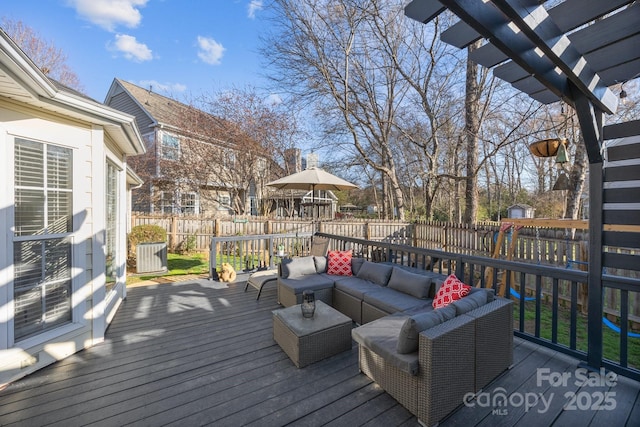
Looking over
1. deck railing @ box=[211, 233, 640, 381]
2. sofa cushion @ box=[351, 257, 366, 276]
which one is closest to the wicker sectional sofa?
deck railing @ box=[211, 233, 640, 381]

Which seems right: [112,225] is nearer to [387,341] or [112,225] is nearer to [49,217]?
[49,217]

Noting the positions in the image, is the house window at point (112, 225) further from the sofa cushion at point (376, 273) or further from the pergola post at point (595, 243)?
the pergola post at point (595, 243)

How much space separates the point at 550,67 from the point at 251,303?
184 inches

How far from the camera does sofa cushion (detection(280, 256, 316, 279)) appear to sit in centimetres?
457

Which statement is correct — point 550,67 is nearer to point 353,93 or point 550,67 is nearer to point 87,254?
point 87,254

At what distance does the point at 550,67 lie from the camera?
2.13 metres

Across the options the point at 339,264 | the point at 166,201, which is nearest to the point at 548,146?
the point at 339,264

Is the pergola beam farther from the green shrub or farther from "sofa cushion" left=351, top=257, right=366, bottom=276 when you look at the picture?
the green shrub

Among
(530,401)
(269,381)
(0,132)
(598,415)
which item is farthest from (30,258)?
(598,415)

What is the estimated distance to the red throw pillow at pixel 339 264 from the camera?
470 cm

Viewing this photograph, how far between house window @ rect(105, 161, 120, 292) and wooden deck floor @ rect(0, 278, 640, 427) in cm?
103

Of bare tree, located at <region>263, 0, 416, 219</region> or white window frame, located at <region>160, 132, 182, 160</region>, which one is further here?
white window frame, located at <region>160, 132, 182, 160</region>

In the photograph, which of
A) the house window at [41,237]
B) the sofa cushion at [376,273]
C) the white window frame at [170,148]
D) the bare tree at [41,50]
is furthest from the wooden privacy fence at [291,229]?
the bare tree at [41,50]

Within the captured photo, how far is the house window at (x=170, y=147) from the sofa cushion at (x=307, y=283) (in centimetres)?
1155
